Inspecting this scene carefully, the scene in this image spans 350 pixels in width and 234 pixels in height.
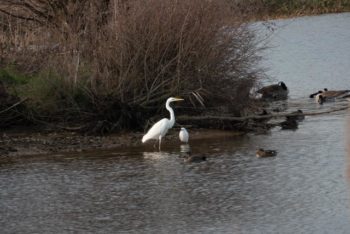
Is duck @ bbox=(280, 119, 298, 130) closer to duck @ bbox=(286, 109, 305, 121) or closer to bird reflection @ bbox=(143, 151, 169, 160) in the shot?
duck @ bbox=(286, 109, 305, 121)

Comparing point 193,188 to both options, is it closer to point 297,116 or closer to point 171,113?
point 171,113

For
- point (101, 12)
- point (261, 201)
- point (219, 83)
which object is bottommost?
point (261, 201)

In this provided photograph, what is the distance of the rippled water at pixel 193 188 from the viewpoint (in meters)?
12.6

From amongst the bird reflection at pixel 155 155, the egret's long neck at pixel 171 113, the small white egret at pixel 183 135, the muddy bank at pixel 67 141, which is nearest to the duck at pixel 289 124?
the muddy bank at pixel 67 141

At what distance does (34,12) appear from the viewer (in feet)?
79.8

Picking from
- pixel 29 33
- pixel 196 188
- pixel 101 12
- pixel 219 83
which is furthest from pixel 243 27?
pixel 196 188

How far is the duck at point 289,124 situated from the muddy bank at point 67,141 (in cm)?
114

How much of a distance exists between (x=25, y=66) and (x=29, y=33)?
92 centimetres

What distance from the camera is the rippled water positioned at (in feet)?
41.4

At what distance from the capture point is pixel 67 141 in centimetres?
1936

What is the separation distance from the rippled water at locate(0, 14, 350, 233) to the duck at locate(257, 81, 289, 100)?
14.1 feet

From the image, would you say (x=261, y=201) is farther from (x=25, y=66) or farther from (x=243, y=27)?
(x=25, y=66)

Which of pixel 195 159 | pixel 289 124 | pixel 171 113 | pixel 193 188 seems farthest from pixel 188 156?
pixel 289 124

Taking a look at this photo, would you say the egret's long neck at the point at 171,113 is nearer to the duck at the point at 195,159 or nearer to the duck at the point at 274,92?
the duck at the point at 195,159
